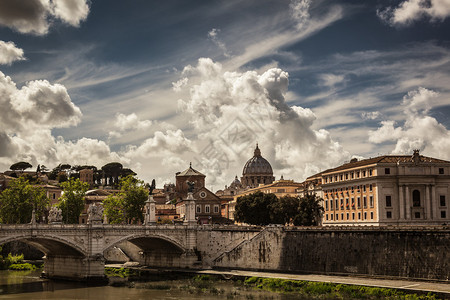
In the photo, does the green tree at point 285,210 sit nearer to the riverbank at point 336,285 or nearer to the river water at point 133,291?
the riverbank at point 336,285

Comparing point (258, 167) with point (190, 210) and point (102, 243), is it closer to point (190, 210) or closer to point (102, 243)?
point (190, 210)

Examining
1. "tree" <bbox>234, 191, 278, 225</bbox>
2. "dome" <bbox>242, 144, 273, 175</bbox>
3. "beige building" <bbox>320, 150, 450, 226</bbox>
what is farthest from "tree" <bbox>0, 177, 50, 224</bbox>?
"dome" <bbox>242, 144, 273, 175</bbox>

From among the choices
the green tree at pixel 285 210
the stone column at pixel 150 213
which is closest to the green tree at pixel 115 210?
the stone column at pixel 150 213

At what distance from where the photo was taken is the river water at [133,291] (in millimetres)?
39841

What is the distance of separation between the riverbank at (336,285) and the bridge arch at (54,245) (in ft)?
34.4

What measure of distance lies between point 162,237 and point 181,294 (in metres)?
12.0

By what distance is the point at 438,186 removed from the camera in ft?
212

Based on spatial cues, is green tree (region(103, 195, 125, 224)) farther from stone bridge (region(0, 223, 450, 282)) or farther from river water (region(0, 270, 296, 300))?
river water (region(0, 270, 296, 300))

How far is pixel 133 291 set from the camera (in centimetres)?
4322

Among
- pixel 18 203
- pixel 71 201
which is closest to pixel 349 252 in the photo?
A: pixel 71 201

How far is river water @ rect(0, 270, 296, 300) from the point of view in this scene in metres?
39.8

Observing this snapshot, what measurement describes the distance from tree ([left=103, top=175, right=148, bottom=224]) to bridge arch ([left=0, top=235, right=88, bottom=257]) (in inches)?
→ 684

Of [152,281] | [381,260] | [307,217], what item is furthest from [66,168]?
[381,260]

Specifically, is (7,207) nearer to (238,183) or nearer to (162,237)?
(162,237)
